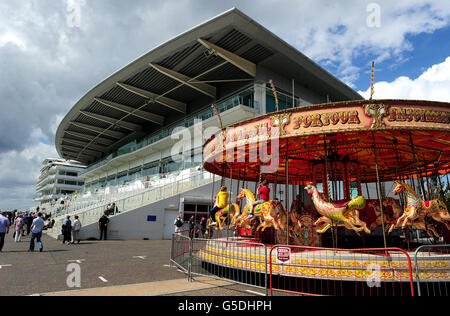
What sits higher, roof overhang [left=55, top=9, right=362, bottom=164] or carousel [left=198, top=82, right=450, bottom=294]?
roof overhang [left=55, top=9, right=362, bottom=164]

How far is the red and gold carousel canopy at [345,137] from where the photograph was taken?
22.2ft

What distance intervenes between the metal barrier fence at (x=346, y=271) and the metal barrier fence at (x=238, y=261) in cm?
43

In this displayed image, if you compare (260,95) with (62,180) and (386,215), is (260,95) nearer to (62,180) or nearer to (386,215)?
(386,215)

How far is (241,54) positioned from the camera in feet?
88.0

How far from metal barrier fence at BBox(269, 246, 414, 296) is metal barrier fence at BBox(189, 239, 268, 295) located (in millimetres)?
427

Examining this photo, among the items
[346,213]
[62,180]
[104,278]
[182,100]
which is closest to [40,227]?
[104,278]

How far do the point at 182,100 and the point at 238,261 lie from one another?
104 ft

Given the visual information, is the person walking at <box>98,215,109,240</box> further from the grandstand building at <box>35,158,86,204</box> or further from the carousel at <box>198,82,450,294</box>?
the grandstand building at <box>35,158,86,204</box>

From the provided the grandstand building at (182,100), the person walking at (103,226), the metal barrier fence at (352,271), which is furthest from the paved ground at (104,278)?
the grandstand building at (182,100)

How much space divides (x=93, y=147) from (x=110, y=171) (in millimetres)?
10175

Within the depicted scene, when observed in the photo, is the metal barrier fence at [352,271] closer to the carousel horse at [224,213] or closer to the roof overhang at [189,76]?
the carousel horse at [224,213]

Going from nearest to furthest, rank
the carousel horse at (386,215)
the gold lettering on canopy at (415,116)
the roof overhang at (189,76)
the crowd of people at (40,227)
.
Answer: the gold lettering on canopy at (415,116), the carousel horse at (386,215), the crowd of people at (40,227), the roof overhang at (189,76)

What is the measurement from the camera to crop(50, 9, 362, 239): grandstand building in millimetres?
21922

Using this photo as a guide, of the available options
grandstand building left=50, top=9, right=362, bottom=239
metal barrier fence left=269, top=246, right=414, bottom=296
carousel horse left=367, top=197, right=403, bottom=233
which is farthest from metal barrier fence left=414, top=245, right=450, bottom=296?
grandstand building left=50, top=9, right=362, bottom=239
